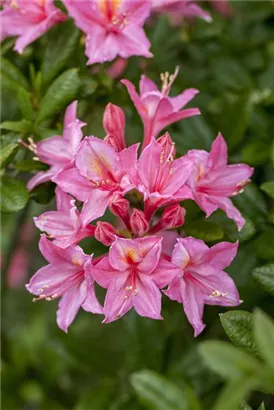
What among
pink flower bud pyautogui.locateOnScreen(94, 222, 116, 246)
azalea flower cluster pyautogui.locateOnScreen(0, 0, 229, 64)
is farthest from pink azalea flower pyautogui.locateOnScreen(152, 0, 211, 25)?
pink flower bud pyautogui.locateOnScreen(94, 222, 116, 246)

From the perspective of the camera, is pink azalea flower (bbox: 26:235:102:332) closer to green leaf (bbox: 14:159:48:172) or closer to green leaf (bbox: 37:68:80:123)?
green leaf (bbox: 14:159:48:172)

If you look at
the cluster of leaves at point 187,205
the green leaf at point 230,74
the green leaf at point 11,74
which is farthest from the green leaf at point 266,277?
the green leaf at point 230,74

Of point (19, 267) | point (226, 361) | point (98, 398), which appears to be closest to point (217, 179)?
point (226, 361)

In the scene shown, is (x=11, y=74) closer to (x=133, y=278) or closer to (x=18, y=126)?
(x=18, y=126)

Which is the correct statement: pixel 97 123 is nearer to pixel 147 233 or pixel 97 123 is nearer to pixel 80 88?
pixel 80 88

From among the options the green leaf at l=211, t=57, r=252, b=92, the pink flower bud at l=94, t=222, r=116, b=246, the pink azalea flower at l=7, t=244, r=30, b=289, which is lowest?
the pink azalea flower at l=7, t=244, r=30, b=289

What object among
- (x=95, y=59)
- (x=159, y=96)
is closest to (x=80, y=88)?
(x=95, y=59)

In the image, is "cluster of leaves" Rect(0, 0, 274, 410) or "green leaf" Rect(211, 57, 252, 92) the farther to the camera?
"green leaf" Rect(211, 57, 252, 92)

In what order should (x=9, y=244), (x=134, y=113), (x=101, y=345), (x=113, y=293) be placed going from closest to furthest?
1. (x=113, y=293)
2. (x=134, y=113)
3. (x=101, y=345)
4. (x=9, y=244)
